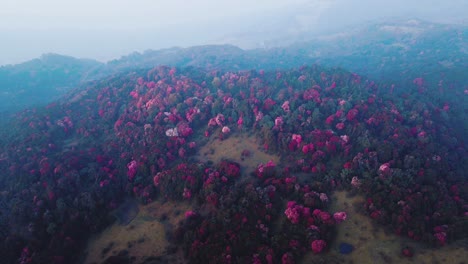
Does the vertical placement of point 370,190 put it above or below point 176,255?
above

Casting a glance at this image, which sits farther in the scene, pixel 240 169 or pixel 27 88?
pixel 27 88

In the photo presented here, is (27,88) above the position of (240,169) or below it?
above

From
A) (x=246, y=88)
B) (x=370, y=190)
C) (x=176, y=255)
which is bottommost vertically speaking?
(x=176, y=255)

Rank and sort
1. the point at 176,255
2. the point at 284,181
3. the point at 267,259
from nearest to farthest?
1. the point at 267,259
2. the point at 176,255
3. the point at 284,181

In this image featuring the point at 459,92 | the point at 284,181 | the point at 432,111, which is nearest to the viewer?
the point at 284,181

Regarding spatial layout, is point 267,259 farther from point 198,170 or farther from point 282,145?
point 282,145

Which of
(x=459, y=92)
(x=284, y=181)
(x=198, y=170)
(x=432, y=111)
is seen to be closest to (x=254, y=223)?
(x=284, y=181)

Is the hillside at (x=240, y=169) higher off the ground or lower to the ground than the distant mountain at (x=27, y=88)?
lower

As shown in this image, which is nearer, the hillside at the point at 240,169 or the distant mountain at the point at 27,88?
the hillside at the point at 240,169

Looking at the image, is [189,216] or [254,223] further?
[189,216]

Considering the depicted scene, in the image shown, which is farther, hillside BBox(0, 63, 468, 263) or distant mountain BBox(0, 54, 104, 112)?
distant mountain BBox(0, 54, 104, 112)

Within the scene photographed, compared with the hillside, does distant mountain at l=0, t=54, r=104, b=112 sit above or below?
above
